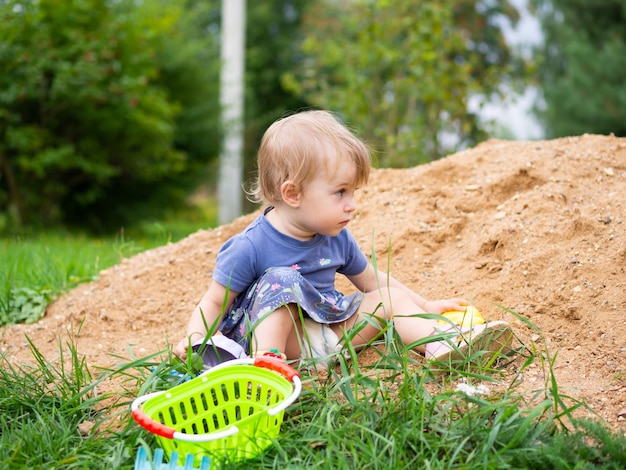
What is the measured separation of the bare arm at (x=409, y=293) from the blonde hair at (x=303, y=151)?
454 mm

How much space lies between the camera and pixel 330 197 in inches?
91.7

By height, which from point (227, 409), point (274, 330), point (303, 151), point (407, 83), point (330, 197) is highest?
point (303, 151)

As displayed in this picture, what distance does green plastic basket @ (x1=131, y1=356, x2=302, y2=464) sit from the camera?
1745 millimetres

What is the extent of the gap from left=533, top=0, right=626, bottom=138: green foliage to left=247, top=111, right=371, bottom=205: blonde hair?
32.9 ft

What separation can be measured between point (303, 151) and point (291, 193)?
156mm

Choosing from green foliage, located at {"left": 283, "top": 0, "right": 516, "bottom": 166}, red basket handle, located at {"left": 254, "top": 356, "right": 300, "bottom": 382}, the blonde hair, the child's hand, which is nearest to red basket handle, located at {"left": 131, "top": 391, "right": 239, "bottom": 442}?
red basket handle, located at {"left": 254, "top": 356, "right": 300, "bottom": 382}

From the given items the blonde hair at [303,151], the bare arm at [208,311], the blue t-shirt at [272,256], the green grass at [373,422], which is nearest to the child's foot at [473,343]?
the green grass at [373,422]

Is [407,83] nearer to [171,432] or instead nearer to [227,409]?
[227,409]

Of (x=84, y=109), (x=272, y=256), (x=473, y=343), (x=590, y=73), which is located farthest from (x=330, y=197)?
(x=590, y=73)

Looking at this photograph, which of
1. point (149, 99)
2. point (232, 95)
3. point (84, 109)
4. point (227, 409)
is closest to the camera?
point (227, 409)

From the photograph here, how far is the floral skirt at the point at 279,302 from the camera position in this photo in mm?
2268

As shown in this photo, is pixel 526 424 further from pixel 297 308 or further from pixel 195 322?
pixel 195 322

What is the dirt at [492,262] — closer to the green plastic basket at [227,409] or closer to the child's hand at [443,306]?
the child's hand at [443,306]

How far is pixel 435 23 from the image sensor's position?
809cm
